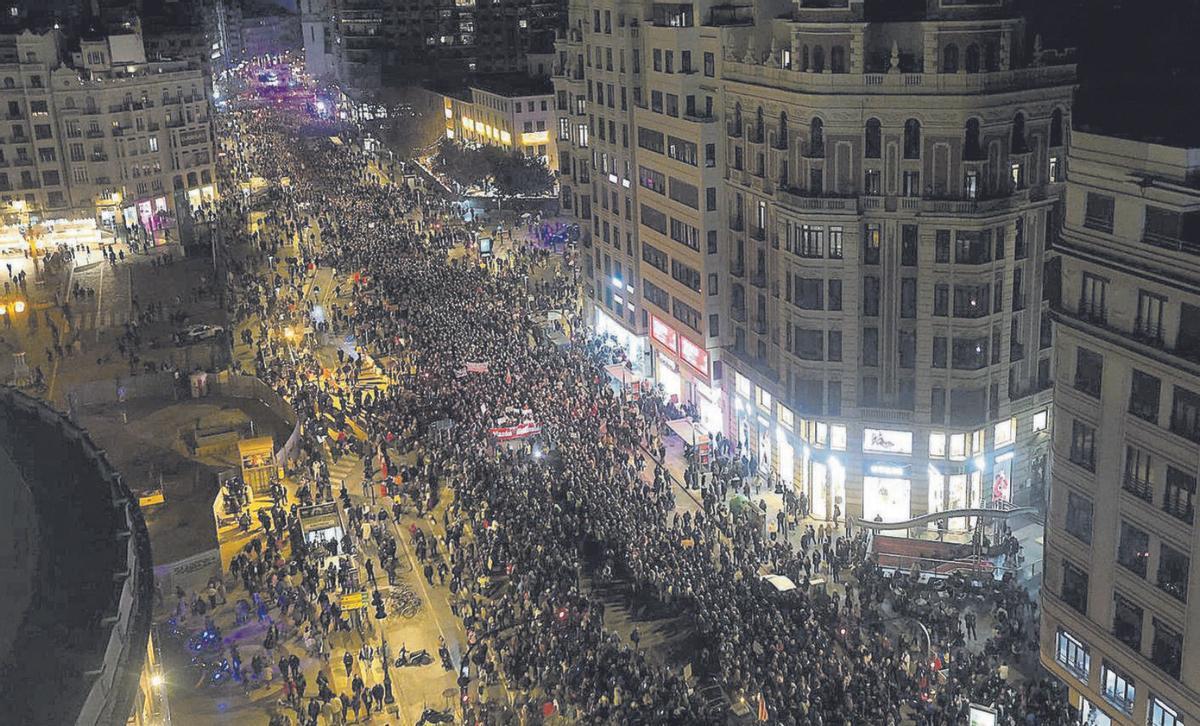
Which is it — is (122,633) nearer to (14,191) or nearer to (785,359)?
(785,359)

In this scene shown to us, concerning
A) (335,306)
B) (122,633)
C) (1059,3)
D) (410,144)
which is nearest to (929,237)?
(1059,3)

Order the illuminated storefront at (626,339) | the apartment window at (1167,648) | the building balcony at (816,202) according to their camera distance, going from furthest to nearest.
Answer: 1. the illuminated storefront at (626,339)
2. the building balcony at (816,202)
3. the apartment window at (1167,648)

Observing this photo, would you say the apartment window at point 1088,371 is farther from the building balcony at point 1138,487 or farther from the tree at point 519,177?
the tree at point 519,177

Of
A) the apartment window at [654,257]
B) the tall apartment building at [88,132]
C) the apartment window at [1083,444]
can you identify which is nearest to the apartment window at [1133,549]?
the apartment window at [1083,444]

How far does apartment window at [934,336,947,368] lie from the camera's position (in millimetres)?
54250

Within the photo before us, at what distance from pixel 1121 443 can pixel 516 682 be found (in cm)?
2201

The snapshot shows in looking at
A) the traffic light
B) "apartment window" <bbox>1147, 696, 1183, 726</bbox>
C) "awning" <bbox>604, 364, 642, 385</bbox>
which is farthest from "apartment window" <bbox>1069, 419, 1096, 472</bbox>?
"awning" <bbox>604, 364, 642, 385</bbox>

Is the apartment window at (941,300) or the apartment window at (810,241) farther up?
the apartment window at (810,241)

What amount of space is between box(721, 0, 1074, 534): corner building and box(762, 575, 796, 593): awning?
10.7 metres

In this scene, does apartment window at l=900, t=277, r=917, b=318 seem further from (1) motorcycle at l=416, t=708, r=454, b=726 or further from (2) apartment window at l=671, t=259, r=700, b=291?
(1) motorcycle at l=416, t=708, r=454, b=726

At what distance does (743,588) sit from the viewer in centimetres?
4603

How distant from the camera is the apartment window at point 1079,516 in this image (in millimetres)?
38750

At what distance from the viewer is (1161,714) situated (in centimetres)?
3566

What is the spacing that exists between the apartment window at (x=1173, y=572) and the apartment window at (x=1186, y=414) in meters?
3.52
